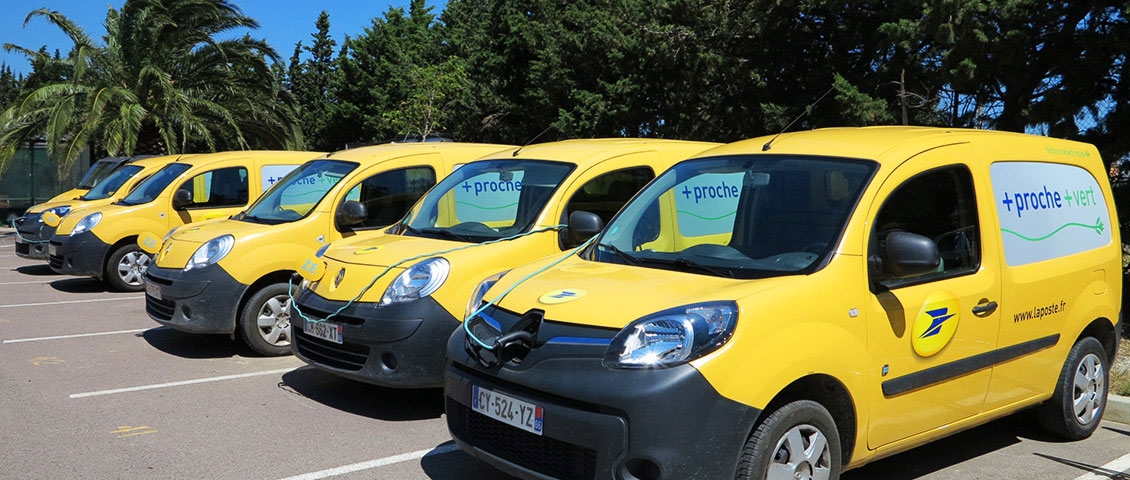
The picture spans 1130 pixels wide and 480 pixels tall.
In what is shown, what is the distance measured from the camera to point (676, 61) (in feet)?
77.2

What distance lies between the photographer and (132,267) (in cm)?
1241

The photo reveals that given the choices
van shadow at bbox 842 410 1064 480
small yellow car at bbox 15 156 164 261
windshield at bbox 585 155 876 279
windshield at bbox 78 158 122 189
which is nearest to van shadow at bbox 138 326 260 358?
windshield at bbox 585 155 876 279

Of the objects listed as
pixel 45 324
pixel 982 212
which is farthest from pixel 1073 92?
pixel 45 324

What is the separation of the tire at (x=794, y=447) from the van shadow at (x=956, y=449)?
1003 millimetres

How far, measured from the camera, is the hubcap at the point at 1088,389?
5758mm

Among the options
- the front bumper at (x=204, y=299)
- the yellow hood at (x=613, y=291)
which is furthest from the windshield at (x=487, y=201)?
the yellow hood at (x=613, y=291)

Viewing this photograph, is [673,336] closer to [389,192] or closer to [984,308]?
[984,308]

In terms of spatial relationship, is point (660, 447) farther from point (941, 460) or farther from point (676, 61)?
point (676, 61)

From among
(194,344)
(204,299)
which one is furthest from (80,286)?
(204,299)

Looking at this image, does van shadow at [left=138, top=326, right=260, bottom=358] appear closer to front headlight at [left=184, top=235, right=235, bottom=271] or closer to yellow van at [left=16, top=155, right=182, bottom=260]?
front headlight at [left=184, top=235, right=235, bottom=271]

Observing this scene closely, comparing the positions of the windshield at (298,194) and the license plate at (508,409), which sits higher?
the windshield at (298,194)

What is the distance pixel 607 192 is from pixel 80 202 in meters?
9.96

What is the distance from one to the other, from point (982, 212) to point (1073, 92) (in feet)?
23.3

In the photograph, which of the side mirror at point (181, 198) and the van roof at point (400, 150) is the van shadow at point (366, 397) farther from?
the side mirror at point (181, 198)
